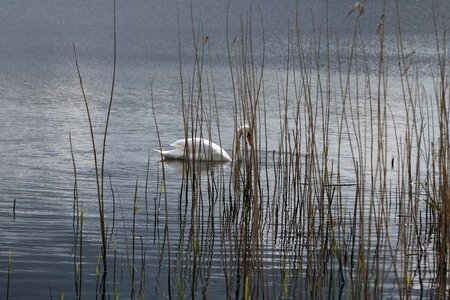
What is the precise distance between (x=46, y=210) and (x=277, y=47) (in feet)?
103

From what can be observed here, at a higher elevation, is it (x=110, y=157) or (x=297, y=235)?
(x=110, y=157)

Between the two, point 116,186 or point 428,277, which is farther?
point 116,186

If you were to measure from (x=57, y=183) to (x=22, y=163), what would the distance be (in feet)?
3.73

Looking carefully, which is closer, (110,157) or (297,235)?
(297,235)

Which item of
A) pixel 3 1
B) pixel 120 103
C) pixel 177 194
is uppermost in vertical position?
pixel 3 1

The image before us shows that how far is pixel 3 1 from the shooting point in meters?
79.8

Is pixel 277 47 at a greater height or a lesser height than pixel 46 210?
greater

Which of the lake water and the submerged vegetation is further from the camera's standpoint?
the lake water

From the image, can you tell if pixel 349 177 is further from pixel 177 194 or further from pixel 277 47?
pixel 277 47

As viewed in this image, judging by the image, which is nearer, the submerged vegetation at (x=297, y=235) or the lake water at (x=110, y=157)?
the submerged vegetation at (x=297, y=235)

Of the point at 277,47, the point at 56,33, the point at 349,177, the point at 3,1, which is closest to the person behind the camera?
the point at 349,177

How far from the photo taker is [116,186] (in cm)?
829

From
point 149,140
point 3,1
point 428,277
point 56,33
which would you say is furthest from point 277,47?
point 3,1

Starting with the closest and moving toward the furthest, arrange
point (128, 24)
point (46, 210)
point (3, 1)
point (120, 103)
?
point (46, 210) < point (120, 103) < point (128, 24) < point (3, 1)
